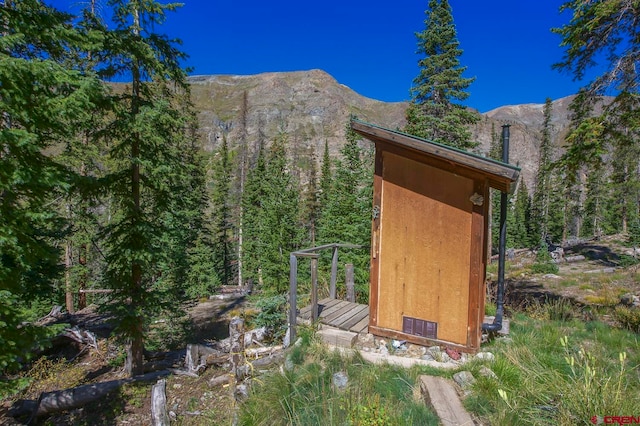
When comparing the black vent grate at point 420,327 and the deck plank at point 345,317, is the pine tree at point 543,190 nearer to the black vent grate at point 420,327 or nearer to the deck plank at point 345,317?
the deck plank at point 345,317

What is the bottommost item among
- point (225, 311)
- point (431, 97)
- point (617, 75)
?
point (225, 311)

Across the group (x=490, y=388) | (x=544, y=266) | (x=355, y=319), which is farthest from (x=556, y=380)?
(x=544, y=266)

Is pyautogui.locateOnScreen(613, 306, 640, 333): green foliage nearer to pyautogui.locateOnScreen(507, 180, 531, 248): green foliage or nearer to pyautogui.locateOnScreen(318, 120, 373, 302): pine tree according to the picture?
pyautogui.locateOnScreen(318, 120, 373, 302): pine tree

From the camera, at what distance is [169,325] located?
12.9 meters

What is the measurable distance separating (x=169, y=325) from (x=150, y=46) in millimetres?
10111

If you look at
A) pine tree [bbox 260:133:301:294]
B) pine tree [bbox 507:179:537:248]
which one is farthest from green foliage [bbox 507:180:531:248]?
pine tree [bbox 260:133:301:294]

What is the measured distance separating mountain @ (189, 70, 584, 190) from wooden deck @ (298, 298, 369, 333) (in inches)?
3672

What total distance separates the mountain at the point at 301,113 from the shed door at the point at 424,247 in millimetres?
94644

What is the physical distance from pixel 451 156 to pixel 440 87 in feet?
42.6

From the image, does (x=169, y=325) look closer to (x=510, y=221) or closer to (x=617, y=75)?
(x=617, y=75)

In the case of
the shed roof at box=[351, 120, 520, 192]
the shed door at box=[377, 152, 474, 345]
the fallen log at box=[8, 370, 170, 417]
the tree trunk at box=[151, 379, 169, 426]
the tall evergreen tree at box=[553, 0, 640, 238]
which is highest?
the tall evergreen tree at box=[553, 0, 640, 238]

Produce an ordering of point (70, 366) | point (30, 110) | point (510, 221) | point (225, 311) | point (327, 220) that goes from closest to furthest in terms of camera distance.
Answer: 1. point (30, 110)
2. point (70, 366)
3. point (225, 311)
4. point (327, 220)
5. point (510, 221)

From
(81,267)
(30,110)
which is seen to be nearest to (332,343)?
(30,110)

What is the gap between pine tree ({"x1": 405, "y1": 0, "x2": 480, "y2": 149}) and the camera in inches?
614
